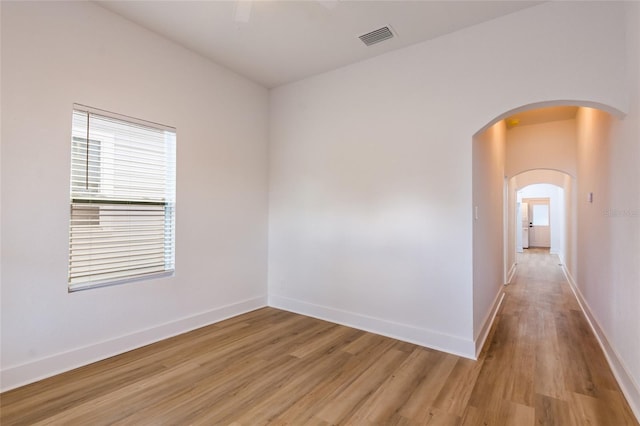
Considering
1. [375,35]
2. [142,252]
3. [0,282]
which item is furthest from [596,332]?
[0,282]

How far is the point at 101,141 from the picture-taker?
2803 millimetres

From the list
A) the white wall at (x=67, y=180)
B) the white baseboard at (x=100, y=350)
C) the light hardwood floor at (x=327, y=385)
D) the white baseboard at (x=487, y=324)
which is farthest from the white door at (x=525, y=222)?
the white baseboard at (x=100, y=350)

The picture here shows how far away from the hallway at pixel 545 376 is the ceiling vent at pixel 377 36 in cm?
319

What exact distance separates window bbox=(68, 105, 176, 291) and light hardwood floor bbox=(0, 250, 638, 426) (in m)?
0.83

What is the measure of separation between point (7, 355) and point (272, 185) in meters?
3.05

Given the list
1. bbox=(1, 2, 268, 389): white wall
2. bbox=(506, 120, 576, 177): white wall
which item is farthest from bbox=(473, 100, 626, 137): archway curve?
bbox=(506, 120, 576, 177): white wall

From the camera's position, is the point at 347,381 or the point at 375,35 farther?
the point at 375,35

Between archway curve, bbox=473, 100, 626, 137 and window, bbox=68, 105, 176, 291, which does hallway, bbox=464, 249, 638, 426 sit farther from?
window, bbox=68, 105, 176, 291

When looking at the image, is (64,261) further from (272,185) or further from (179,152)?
(272,185)

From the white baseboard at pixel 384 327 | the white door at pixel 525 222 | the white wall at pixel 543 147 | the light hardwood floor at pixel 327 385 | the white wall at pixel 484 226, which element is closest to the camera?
the light hardwood floor at pixel 327 385

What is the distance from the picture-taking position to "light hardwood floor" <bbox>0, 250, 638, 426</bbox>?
2.04 meters

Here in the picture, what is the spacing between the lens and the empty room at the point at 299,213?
2279mm

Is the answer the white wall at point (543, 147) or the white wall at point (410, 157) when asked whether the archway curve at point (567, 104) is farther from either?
the white wall at point (543, 147)

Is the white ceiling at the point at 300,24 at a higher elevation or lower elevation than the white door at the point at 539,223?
higher
